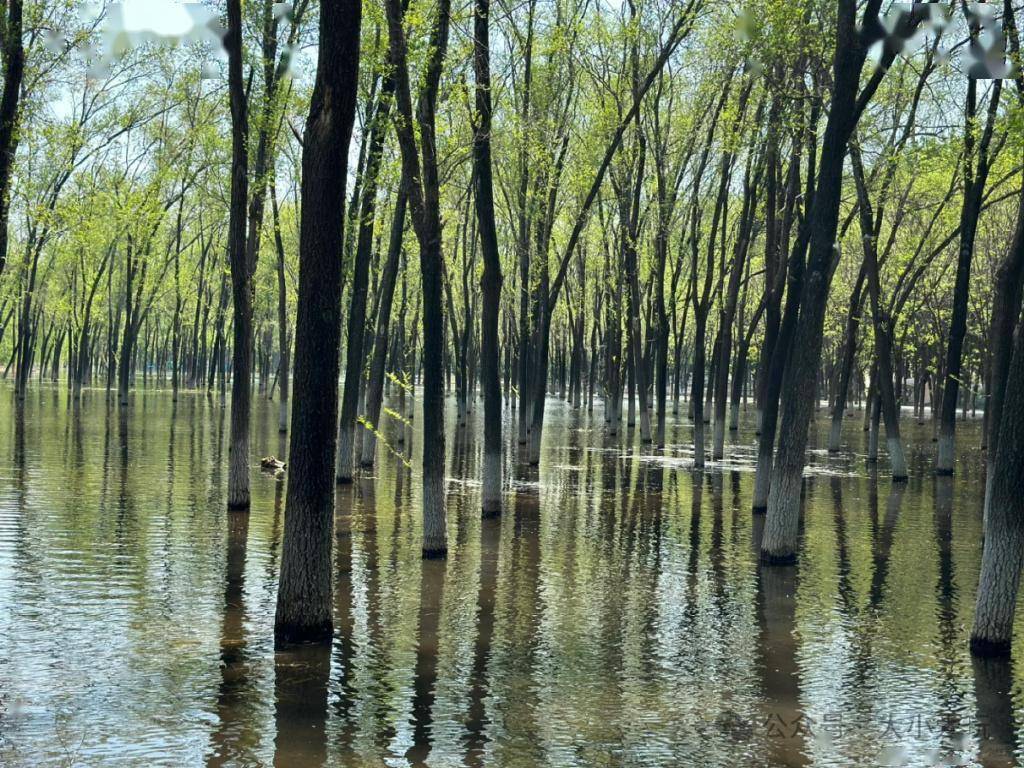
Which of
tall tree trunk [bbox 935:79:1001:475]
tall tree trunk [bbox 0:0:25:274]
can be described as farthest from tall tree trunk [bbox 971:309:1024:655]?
tall tree trunk [bbox 935:79:1001:475]

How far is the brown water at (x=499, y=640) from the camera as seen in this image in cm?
830

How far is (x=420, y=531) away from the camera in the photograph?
18.2 m

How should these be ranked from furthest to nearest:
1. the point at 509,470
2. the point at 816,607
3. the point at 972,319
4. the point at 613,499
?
→ 1. the point at 972,319
2. the point at 509,470
3. the point at 613,499
4. the point at 816,607

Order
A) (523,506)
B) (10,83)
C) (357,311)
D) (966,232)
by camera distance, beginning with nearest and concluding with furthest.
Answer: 1. (10,83)
2. (523,506)
3. (357,311)
4. (966,232)

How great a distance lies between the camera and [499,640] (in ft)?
37.3

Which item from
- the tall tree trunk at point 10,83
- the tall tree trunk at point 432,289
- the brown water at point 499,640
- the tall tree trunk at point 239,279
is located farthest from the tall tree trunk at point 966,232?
the tall tree trunk at point 10,83

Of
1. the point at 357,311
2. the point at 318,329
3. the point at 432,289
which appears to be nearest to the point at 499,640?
the point at 318,329

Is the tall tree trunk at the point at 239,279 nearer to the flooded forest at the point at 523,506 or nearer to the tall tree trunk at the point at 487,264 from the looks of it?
the flooded forest at the point at 523,506

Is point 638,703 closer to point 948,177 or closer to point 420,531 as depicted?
point 420,531

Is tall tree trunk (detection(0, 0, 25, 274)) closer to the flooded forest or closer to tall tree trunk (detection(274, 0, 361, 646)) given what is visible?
the flooded forest

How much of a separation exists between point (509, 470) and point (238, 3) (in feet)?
50.8

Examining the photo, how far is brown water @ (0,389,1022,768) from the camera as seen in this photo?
8297 mm

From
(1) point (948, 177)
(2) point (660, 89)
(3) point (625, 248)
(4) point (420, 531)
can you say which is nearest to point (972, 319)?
(1) point (948, 177)

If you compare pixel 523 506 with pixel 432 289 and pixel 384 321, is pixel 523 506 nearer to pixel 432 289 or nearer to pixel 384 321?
pixel 384 321
